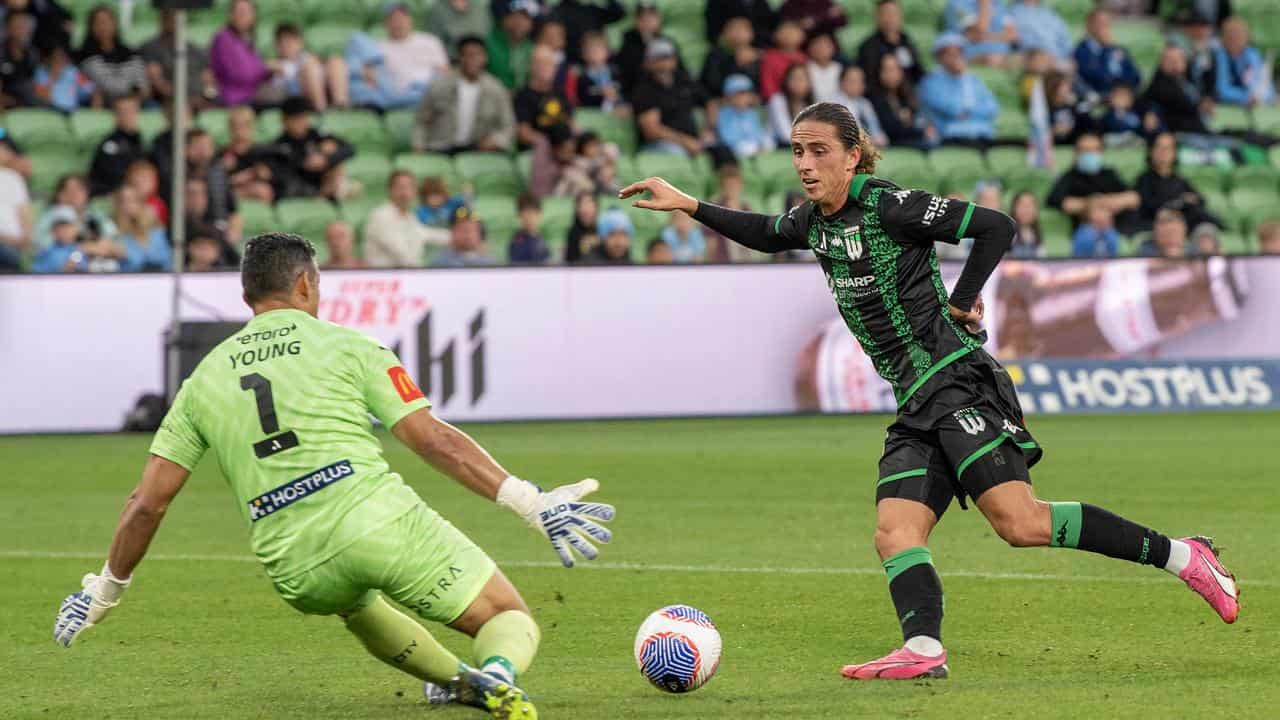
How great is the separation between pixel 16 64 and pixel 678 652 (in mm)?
15378

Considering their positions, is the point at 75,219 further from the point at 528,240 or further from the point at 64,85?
the point at 528,240

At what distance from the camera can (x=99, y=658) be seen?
24.0 feet

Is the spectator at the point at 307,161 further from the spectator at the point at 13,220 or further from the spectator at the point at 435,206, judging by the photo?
the spectator at the point at 13,220

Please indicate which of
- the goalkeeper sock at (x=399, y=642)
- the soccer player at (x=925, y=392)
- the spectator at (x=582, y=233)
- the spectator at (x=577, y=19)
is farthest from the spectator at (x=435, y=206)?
the goalkeeper sock at (x=399, y=642)

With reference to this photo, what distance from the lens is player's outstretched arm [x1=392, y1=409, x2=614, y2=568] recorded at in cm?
546

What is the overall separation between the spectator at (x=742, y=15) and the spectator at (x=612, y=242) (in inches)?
165

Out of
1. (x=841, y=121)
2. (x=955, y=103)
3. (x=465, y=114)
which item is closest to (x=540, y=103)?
(x=465, y=114)

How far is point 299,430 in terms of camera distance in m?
5.52

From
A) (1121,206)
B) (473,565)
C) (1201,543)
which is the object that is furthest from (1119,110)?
(473,565)

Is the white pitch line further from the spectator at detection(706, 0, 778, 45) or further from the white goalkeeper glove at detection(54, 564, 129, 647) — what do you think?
the spectator at detection(706, 0, 778, 45)

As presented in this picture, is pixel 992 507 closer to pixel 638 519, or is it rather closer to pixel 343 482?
pixel 343 482

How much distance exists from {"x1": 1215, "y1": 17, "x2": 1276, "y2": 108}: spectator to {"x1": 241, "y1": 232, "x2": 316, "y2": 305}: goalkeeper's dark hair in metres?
19.8

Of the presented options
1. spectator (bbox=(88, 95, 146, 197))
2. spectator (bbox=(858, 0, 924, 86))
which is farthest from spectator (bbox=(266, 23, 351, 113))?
spectator (bbox=(858, 0, 924, 86))

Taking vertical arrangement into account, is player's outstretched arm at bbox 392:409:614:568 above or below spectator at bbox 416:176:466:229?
above
